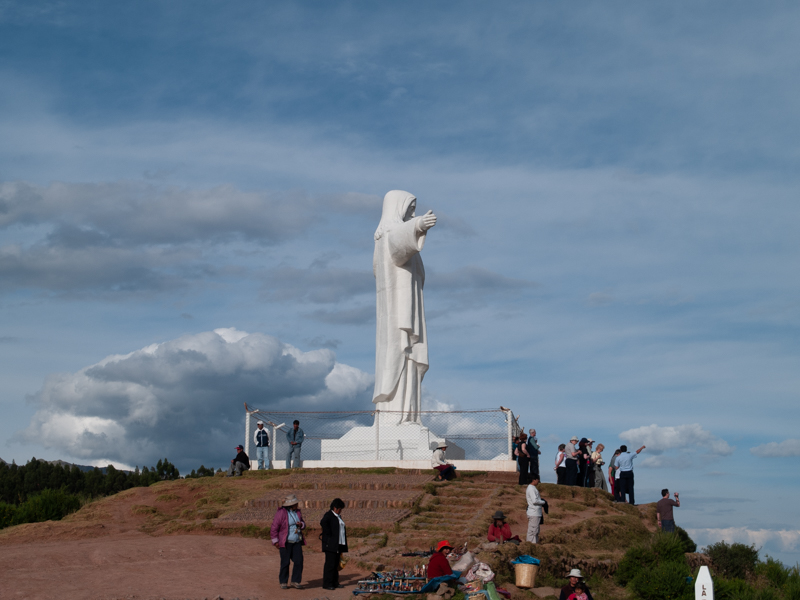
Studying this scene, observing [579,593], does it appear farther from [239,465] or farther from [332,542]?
[239,465]

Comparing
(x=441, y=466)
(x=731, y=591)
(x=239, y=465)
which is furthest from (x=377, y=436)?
(x=731, y=591)

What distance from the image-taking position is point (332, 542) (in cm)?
1117

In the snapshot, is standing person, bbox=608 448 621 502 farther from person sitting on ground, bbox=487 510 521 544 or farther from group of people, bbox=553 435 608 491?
person sitting on ground, bbox=487 510 521 544

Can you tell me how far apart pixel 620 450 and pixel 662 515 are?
3.24 metres

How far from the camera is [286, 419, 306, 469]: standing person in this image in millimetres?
20891

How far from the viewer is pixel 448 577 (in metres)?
10.5

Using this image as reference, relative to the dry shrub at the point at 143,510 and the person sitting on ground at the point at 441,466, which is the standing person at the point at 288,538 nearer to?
the person sitting on ground at the point at 441,466

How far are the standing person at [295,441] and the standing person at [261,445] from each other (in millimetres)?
586

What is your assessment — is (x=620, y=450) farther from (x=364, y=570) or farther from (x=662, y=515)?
(x=364, y=570)

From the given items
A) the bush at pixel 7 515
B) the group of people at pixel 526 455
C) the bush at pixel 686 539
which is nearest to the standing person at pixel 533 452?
the group of people at pixel 526 455

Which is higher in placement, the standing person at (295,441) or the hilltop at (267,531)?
the standing person at (295,441)

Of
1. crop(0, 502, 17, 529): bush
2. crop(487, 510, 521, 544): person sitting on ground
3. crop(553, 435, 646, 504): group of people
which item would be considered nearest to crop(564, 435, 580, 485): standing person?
crop(553, 435, 646, 504): group of people

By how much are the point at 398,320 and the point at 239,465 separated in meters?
5.84

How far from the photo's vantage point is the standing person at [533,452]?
18.9m
